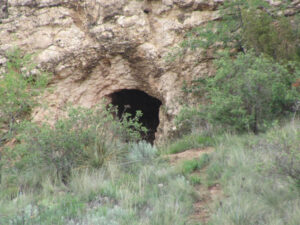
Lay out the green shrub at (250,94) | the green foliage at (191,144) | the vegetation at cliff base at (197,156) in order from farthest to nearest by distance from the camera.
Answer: the green foliage at (191,144)
the green shrub at (250,94)
the vegetation at cliff base at (197,156)

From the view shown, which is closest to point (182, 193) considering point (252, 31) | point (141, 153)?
point (141, 153)

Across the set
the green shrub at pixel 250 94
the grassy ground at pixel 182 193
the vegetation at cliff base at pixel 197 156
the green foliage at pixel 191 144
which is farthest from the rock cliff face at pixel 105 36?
the grassy ground at pixel 182 193

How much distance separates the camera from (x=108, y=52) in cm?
1021

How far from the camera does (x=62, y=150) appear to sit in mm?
6812

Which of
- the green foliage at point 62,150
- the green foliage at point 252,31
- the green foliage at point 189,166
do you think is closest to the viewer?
the green foliage at point 189,166

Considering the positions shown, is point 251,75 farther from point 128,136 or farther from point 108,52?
point 108,52

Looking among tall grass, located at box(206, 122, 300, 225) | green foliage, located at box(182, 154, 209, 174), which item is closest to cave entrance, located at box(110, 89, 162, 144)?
green foliage, located at box(182, 154, 209, 174)

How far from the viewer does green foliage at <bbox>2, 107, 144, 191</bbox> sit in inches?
260

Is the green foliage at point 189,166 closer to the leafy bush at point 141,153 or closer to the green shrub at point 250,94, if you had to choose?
the leafy bush at point 141,153

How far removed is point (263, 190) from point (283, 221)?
2.62 feet

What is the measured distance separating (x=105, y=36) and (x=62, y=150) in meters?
4.22

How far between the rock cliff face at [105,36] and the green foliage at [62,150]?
2.97 metres

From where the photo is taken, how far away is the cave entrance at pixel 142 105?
12922mm

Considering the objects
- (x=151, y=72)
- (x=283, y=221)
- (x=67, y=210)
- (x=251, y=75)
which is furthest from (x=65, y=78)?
(x=283, y=221)
